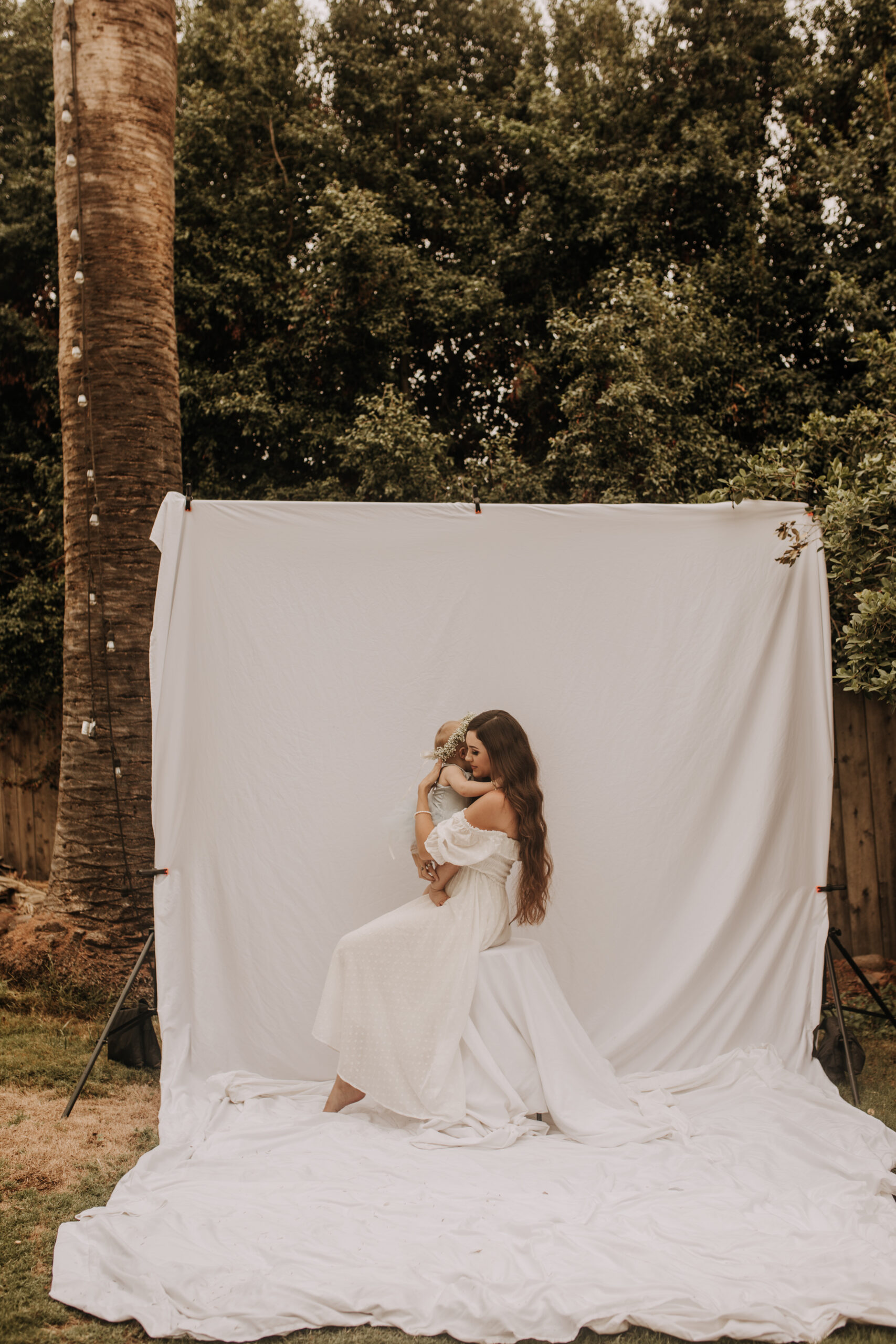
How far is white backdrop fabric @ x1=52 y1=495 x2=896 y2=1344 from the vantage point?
10.5ft

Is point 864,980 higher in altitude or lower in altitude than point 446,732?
lower

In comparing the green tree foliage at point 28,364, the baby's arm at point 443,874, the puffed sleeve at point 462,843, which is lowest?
the baby's arm at point 443,874

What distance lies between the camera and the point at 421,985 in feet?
10.2

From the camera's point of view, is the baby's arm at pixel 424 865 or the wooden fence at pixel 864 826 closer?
the baby's arm at pixel 424 865

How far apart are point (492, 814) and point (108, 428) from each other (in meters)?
2.41

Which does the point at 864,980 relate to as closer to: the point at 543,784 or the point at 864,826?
the point at 543,784

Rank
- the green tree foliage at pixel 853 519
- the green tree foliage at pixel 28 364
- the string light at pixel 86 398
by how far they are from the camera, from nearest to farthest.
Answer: the green tree foliage at pixel 853 519, the string light at pixel 86 398, the green tree foliage at pixel 28 364

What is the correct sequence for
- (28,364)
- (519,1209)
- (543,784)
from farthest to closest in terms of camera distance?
(28,364) → (543,784) → (519,1209)

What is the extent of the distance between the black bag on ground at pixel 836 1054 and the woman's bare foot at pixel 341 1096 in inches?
64.7

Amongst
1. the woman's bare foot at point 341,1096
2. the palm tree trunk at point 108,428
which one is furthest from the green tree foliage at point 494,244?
the woman's bare foot at point 341,1096

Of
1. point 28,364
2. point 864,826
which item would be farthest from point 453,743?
point 28,364

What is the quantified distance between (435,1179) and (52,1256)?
3.18 feet

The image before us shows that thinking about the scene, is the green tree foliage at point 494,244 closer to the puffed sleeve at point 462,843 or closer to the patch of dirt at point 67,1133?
the puffed sleeve at point 462,843

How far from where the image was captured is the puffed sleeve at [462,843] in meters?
3.19
